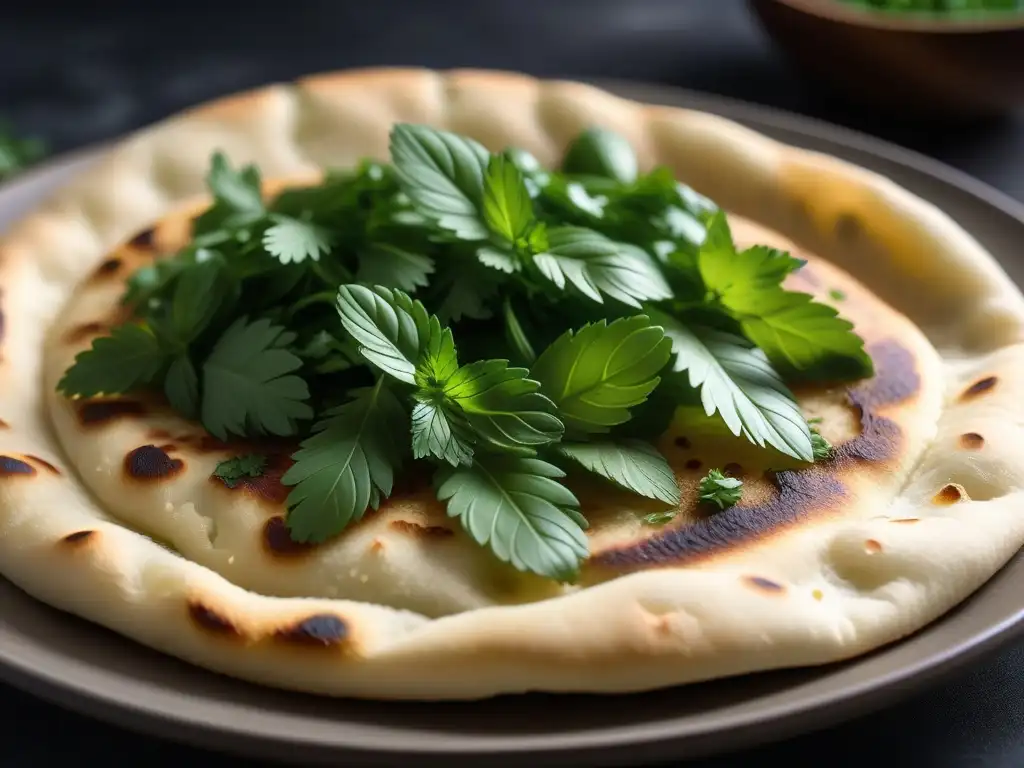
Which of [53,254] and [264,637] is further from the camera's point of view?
[53,254]

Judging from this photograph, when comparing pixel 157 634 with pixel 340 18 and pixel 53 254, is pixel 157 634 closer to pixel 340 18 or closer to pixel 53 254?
pixel 53 254

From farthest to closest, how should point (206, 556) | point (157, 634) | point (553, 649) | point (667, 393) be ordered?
1. point (667, 393)
2. point (206, 556)
3. point (157, 634)
4. point (553, 649)

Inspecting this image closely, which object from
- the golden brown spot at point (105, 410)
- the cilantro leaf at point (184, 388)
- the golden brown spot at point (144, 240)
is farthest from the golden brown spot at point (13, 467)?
the golden brown spot at point (144, 240)

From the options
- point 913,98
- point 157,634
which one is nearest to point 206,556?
point 157,634

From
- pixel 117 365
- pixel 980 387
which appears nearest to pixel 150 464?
pixel 117 365

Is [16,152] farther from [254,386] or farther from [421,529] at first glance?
[421,529]

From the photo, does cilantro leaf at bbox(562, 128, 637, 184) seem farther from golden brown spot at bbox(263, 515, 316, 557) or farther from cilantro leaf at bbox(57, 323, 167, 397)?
golden brown spot at bbox(263, 515, 316, 557)

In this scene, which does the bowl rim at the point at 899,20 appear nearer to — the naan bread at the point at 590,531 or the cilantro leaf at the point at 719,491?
the naan bread at the point at 590,531

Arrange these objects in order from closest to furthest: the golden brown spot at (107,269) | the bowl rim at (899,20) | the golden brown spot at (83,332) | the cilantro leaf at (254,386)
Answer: the cilantro leaf at (254,386)
the golden brown spot at (83,332)
the golden brown spot at (107,269)
the bowl rim at (899,20)

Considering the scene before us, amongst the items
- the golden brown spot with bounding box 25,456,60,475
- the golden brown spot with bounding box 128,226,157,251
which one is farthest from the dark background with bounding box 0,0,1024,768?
the golden brown spot with bounding box 25,456,60,475
